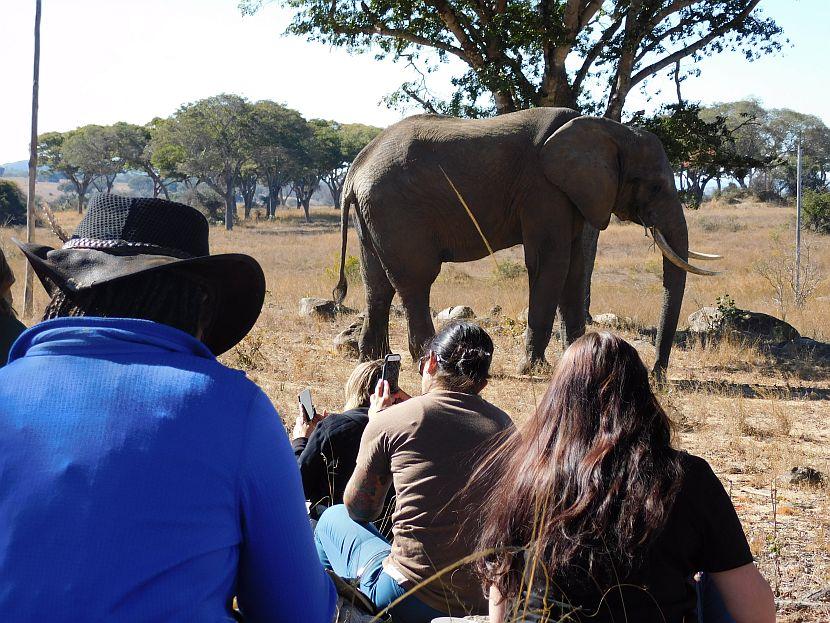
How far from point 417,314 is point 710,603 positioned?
290 inches

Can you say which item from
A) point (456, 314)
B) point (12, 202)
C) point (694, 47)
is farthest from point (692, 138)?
point (12, 202)

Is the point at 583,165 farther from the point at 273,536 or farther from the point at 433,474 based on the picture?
the point at 273,536

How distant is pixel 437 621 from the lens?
3.02 m

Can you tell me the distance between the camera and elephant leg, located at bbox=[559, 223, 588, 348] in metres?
9.99

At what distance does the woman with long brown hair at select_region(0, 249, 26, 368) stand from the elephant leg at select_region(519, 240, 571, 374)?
19.6 ft

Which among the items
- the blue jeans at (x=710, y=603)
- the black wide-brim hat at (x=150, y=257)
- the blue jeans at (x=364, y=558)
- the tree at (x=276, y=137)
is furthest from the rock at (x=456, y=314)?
the tree at (x=276, y=137)

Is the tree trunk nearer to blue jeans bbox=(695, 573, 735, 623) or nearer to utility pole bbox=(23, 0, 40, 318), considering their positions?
utility pole bbox=(23, 0, 40, 318)

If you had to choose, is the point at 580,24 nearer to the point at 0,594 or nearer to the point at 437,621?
the point at 437,621

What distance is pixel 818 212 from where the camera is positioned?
3412 centimetres

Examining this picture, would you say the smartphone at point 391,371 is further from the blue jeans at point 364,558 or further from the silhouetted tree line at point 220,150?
the silhouetted tree line at point 220,150

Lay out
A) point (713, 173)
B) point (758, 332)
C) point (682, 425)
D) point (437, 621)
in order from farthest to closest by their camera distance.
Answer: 1. point (713, 173)
2. point (758, 332)
3. point (682, 425)
4. point (437, 621)

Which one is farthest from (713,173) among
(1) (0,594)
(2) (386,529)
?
(1) (0,594)

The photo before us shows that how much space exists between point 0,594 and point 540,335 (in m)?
8.21

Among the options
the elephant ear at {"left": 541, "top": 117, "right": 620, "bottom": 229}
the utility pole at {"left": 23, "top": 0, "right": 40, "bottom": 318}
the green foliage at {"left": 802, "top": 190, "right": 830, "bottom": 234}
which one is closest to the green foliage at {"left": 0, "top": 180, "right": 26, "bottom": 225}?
the utility pole at {"left": 23, "top": 0, "right": 40, "bottom": 318}
